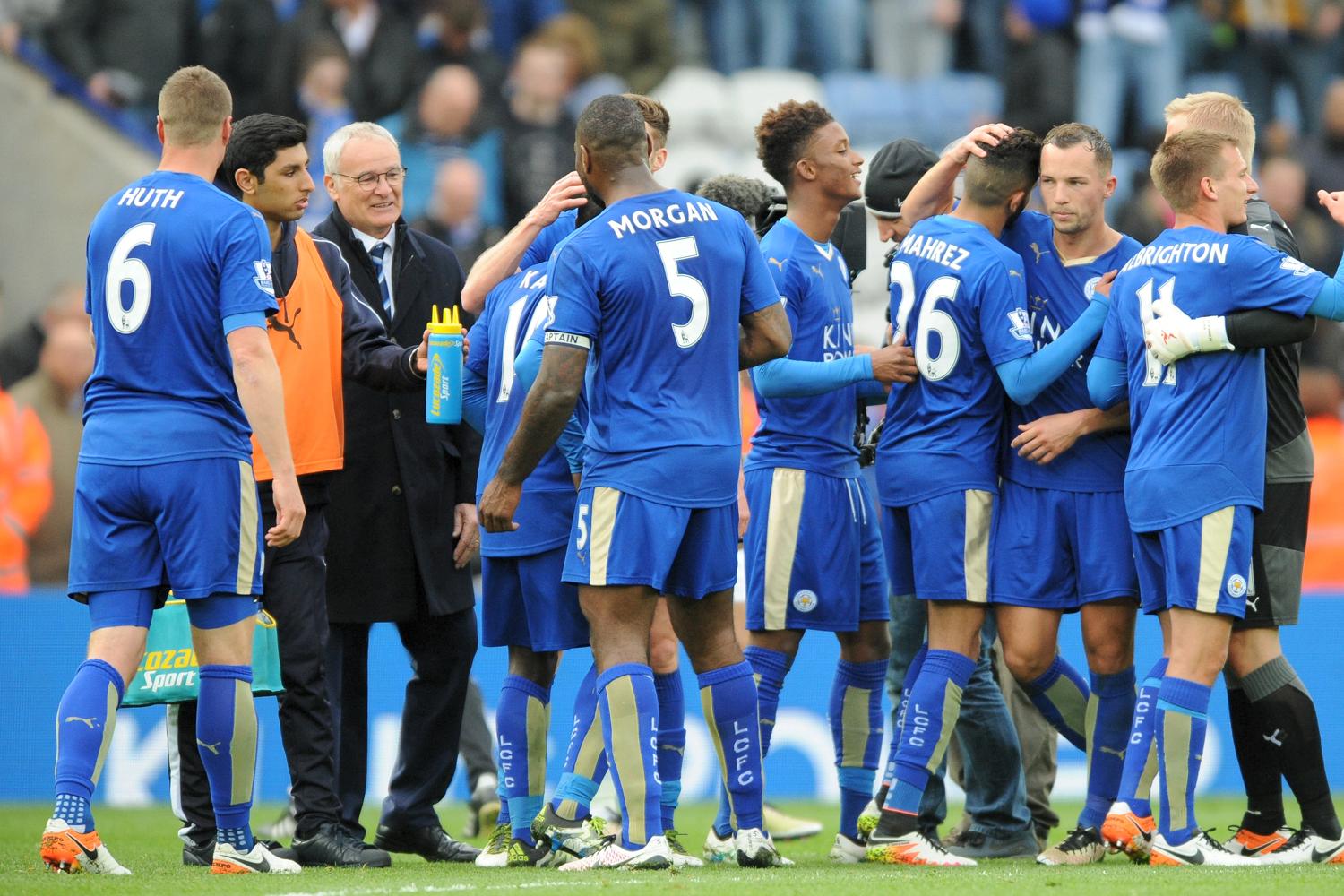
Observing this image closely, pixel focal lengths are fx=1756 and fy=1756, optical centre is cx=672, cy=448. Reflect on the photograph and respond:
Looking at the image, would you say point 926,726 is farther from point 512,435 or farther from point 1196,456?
point 512,435

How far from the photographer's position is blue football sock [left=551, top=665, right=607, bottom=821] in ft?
18.8

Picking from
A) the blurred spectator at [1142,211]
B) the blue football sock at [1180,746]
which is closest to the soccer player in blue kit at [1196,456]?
the blue football sock at [1180,746]

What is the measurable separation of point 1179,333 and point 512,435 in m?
2.18

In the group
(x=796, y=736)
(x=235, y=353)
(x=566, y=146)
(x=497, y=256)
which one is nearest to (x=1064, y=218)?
(x=497, y=256)

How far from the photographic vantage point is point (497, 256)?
644cm

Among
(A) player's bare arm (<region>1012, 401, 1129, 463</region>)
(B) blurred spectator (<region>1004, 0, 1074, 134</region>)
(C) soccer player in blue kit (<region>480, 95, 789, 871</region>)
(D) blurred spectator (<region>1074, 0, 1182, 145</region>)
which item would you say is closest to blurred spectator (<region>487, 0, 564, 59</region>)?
(B) blurred spectator (<region>1004, 0, 1074, 134</region>)

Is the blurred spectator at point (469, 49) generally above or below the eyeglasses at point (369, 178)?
above

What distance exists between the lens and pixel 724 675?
18.2ft

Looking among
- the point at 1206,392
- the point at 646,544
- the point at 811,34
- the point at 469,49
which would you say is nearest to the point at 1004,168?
→ the point at 1206,392

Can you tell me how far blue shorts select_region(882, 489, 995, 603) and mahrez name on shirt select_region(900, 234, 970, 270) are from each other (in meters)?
0.78

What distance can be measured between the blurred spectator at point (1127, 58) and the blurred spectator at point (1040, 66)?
0.16m

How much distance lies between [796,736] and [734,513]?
13.5 ft

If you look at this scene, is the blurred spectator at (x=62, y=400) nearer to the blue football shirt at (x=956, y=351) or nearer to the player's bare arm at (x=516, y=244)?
the player's bare arm at (x=516, y=244)

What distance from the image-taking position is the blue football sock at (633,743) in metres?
5.26
